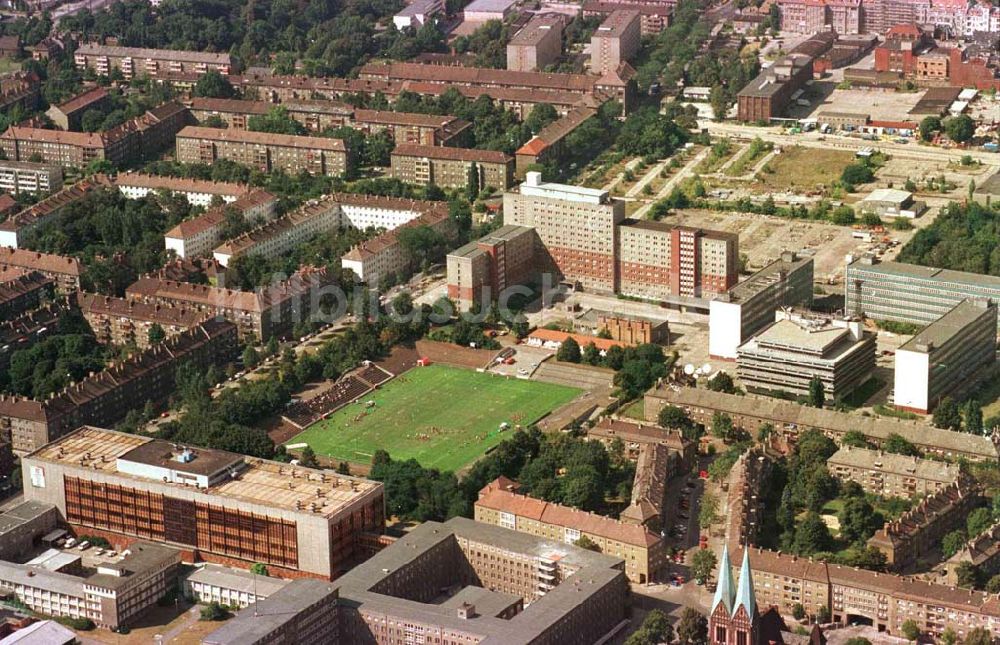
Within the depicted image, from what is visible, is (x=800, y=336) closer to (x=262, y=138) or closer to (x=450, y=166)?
(x=450, y=166)

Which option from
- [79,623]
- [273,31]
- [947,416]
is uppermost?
[273,31]

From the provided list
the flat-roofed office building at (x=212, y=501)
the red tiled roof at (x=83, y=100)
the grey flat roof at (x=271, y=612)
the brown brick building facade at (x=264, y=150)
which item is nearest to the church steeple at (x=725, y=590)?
the grey flat roof at (x=271, y=612)

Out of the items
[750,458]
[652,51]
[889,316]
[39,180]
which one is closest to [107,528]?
[750,458]

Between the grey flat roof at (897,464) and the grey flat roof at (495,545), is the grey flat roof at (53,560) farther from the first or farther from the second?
the grey flat roof at (897,464)

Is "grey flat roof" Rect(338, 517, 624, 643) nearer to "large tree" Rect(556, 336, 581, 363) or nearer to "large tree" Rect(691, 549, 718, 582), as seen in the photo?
"large tree" Rect(691, 549, 718, 582)

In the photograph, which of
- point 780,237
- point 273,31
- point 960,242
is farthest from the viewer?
point 273,31

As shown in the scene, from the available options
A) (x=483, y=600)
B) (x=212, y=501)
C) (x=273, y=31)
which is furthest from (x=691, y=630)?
(x=273, y=31)
